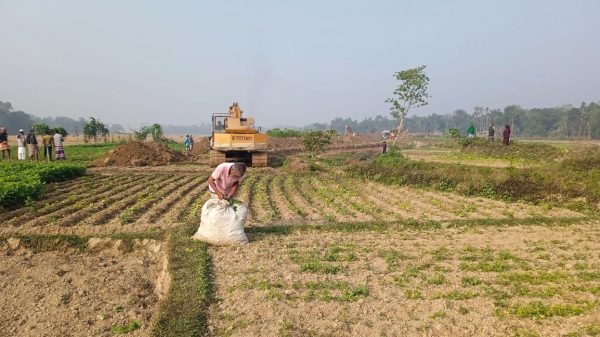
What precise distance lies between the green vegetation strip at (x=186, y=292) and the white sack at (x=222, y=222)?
9.6 inches

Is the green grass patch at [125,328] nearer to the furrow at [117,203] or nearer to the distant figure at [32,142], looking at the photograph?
the furrow at [117,203]

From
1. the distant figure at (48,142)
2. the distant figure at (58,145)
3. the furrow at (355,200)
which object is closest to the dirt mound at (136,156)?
the distant figure at (58,145)

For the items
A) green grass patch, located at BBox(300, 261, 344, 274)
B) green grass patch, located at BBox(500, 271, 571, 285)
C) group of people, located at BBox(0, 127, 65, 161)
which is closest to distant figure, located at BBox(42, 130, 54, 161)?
group of people, located at BBox(0, 127, 65, 161)

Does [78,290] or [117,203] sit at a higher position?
[117,203]

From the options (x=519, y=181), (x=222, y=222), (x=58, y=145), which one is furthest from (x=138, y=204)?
(x=58, y=145)

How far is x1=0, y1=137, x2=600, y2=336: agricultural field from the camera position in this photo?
16.3 feet

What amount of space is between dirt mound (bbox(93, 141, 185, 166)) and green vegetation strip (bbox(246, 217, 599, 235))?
15.7m

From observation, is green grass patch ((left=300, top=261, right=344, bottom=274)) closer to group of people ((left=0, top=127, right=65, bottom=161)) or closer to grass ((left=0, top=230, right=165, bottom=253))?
grass ((left=0, top=230, right=165, bottom=253))

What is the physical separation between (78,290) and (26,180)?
7431 mm

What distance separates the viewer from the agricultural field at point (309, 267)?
4.98 m

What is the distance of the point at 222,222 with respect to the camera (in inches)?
303

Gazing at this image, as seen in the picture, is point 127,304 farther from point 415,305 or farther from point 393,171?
point 393,171

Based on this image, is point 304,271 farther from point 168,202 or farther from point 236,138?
point 236,138

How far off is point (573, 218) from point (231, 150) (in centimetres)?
1458
